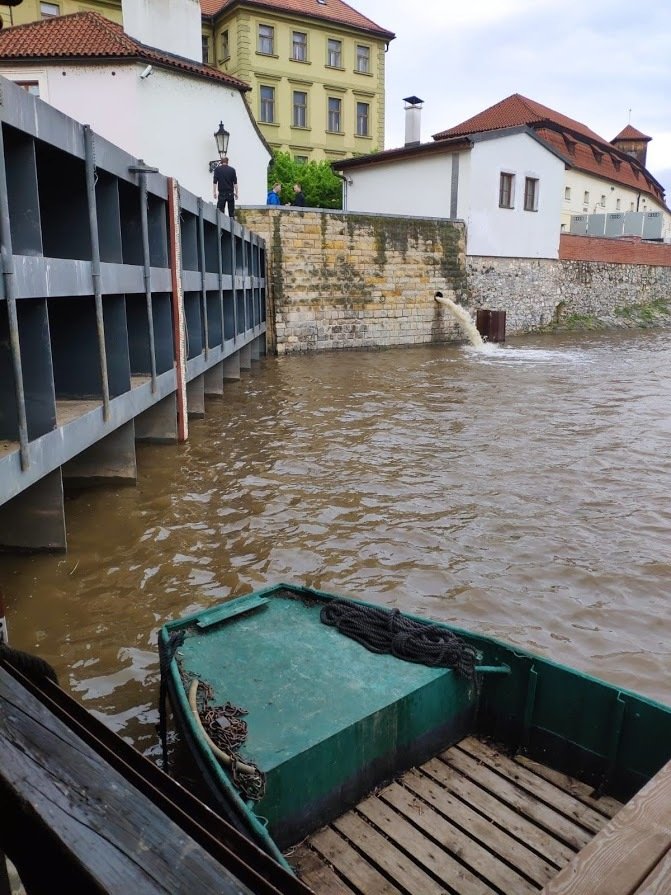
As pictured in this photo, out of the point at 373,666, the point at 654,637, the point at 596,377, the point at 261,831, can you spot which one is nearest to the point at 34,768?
the point at 261,831

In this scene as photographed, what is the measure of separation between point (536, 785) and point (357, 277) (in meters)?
19.4

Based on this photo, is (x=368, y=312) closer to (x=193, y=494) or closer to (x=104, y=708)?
(x=193, y=494)

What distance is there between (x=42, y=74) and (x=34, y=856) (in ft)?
75.1

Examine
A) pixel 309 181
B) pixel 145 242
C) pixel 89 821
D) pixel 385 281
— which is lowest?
pixel 89 821

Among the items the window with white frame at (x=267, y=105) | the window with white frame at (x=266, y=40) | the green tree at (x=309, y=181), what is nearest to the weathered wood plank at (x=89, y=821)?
the green tree at (x=309, y=181)

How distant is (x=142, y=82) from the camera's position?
2025 cm

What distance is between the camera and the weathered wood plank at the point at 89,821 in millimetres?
1085

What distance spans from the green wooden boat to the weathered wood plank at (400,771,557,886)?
0.24ft

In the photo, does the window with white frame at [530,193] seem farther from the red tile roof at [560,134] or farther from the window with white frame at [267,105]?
the window with white frame at [267,105]

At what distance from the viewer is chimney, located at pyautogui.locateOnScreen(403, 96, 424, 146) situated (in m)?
29.1

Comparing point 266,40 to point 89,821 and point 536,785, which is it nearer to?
point 536,785

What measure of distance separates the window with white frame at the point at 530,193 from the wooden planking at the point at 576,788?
85.0 feet

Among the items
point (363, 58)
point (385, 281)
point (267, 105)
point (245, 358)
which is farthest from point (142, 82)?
point (363, 58)

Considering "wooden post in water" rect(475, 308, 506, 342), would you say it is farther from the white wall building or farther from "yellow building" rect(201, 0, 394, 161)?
"yellow building" rect(201, 0, 394, 161)
